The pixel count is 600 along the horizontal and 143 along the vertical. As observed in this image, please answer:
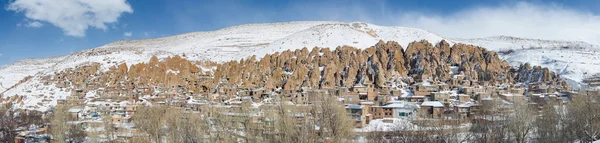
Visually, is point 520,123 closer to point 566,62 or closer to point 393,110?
point 393,110

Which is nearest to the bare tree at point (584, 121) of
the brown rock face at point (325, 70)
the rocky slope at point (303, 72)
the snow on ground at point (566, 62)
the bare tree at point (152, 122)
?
the rocky slope at point (303, 72)

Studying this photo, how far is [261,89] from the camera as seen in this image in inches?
2242

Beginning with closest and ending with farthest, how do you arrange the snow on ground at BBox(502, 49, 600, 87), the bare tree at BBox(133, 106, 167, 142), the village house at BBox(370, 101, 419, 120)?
the bare tree at BBox(133, 106, 167, 142) < the village house at BBox(370, 101, 419, 120) < the snow on ground at BBox(502, 49, 600, 87)

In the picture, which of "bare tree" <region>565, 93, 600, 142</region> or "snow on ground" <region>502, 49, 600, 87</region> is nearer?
"bare tree" <region>565, 93, 600, 142</region>

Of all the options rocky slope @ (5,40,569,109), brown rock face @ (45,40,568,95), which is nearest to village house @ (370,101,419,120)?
rocky slope @ (5,40,569,109)

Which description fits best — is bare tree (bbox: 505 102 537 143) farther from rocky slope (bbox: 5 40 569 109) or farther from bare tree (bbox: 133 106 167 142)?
rocky slope (bbox: 5 40 569 109)

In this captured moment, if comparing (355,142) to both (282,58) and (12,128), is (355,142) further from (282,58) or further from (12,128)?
(282,58)

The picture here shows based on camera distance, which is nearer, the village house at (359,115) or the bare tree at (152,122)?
the bare tree at (152,122)

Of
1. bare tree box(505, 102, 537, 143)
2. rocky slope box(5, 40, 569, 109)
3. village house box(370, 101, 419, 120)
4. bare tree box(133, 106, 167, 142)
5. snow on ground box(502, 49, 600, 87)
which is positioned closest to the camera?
bare tree box(505, 102, 537, 143)

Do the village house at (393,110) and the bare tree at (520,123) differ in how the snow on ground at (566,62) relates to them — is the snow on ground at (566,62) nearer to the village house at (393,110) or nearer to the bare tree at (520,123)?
the village house at (393,110)

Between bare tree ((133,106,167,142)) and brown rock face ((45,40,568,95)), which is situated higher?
brown rock face ((45,40,568,95))

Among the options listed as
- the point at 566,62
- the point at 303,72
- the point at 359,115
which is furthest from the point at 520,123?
the point at 566,62

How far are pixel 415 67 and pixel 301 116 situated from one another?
146ft

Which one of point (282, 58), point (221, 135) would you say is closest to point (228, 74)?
point (282, 58)
